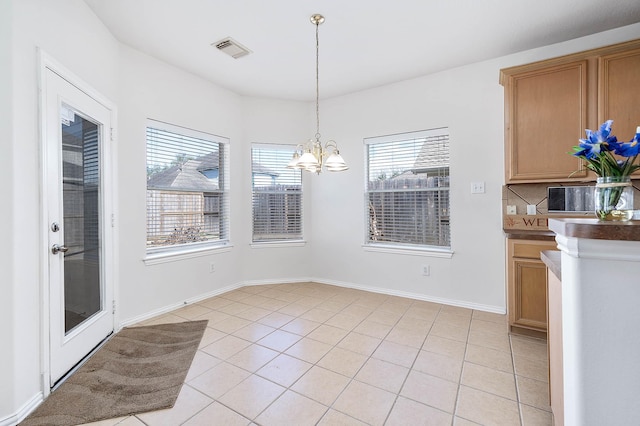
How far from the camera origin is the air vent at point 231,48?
284 cm

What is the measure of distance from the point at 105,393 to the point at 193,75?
335 cm

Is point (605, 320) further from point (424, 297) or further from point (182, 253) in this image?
point (182, 253)

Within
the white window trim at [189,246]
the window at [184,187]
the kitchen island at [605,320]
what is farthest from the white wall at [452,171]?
the kitchen island at [605,320]

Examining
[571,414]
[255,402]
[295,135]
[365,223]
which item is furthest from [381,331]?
[295,135]

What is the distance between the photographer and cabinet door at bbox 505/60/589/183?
251 centimetres

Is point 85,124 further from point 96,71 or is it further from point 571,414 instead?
point 571,414

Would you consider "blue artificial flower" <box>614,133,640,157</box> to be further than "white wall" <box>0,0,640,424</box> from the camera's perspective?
No

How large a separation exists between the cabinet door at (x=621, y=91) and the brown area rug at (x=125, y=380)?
3.98 m

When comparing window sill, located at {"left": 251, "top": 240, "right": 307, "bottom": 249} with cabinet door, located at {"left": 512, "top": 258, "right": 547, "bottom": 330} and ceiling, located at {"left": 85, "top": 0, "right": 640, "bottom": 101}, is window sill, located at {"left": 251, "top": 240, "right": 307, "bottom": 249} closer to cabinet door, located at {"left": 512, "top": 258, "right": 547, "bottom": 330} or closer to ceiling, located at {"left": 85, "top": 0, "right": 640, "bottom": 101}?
ceiling, located at {"left": 85, "top": 0, "right": 640, "bottom": 101}

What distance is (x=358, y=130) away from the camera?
161 inches

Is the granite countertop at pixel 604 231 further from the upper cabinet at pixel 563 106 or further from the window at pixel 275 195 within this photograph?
the window at pixel 275 195

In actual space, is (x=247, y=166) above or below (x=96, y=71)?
below

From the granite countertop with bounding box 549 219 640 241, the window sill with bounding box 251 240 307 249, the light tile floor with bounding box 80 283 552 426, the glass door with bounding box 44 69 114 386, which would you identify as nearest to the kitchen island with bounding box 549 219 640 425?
the granite countertop with bounding box 549 219 640 241

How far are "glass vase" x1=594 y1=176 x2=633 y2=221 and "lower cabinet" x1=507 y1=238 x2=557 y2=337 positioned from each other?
1665 mm
